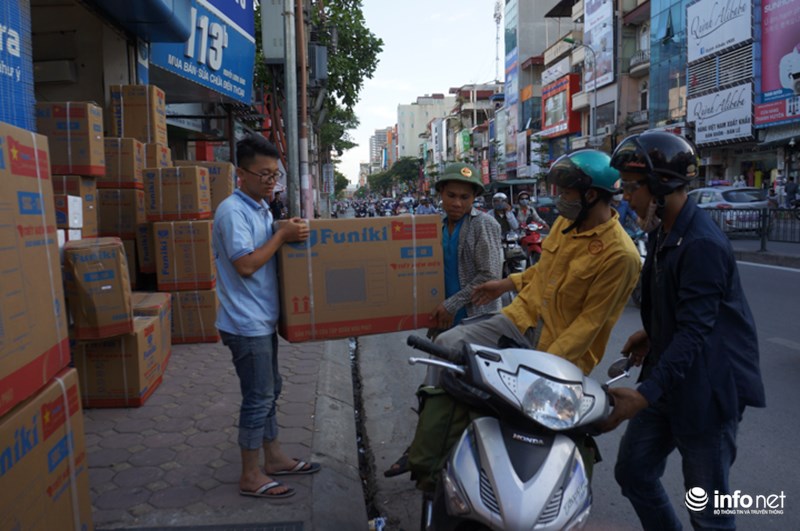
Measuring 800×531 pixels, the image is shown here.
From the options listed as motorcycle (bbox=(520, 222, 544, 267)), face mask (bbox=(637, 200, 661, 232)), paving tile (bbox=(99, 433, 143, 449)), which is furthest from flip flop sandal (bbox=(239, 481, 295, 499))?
motorcycle (bbox=(520, 222, 544, 267))

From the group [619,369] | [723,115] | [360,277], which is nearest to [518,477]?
[619,369]

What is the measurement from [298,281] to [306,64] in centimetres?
1202

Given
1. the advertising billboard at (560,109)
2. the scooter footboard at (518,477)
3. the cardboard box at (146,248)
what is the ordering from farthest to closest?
the advertising billboard at (560,109), the cardboard box at (146,248), the scooter footboard at (518,477)

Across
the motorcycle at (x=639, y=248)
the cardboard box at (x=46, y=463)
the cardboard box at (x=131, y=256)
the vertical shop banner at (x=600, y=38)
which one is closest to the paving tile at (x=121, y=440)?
the cardboard box at (x=46, y=463)

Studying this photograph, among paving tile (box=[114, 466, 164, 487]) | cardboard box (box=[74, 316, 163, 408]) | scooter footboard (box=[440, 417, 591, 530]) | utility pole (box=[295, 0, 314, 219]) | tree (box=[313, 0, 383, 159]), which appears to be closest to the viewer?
scooter footboard (box=[440, 417, 591, 530])

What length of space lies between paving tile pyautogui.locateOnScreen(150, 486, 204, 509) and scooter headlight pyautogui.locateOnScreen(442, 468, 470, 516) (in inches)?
69.5

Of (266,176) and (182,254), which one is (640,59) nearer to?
(182,254)

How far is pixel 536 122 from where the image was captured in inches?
2119

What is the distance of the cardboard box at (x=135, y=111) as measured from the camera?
6.59 metres

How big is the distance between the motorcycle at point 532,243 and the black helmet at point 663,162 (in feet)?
26.9

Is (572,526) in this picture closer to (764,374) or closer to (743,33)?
(764,374)

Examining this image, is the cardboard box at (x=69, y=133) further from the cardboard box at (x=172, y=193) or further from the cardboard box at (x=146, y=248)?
the cardboard box at (x=146, y=248)

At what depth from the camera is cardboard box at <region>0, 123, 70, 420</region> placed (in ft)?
6.31

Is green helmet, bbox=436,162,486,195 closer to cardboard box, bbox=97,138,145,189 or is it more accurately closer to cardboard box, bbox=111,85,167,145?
cardboard box, bbox=97,138,145,189
